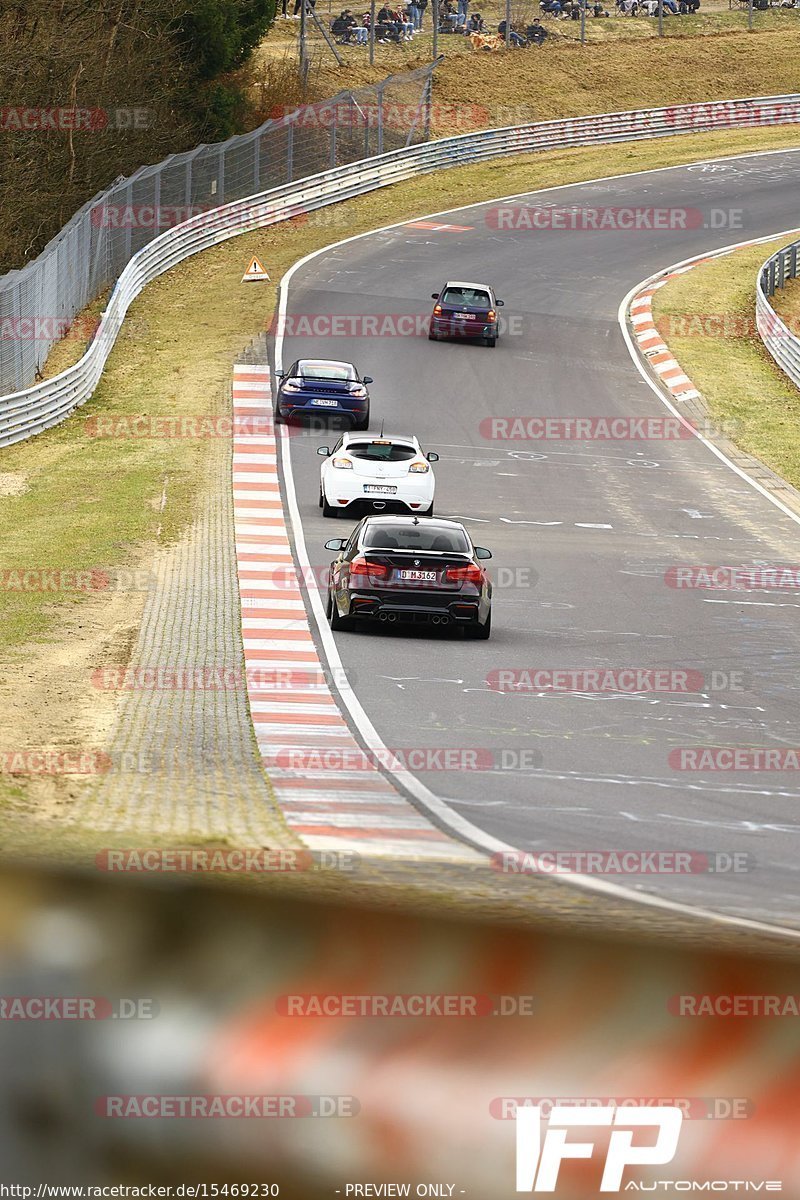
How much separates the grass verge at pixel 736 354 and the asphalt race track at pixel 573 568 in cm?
139

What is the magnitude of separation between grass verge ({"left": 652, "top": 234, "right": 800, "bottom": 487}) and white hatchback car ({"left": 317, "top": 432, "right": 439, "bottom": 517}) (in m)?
8.79

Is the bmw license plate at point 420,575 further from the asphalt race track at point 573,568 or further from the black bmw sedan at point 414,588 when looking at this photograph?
the asphalt race track at point 573,568

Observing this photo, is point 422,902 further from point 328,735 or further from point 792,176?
point 792,176

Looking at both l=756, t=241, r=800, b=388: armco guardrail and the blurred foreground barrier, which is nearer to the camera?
the blurred foreground barrier

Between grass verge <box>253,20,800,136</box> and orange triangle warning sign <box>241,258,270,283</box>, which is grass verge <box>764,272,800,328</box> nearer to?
orange triangle warning sign <box>241,258,270,283</box>

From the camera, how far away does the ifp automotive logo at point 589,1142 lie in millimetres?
4512

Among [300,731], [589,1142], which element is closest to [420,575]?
[300,731]

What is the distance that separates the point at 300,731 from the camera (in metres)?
13.5

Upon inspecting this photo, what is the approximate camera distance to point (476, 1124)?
456 cm

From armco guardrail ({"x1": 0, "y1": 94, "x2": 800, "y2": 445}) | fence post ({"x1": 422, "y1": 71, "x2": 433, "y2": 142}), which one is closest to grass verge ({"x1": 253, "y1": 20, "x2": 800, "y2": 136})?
fence post ({"x1": 422, "y1": 71, "x2": 433, "y2": 142})

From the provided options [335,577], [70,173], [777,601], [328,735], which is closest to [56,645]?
[335,577]

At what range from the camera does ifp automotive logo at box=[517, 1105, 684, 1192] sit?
4.51m

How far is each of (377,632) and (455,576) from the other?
3.91 ft

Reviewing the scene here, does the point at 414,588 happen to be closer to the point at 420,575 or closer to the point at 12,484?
the point at 420,575
